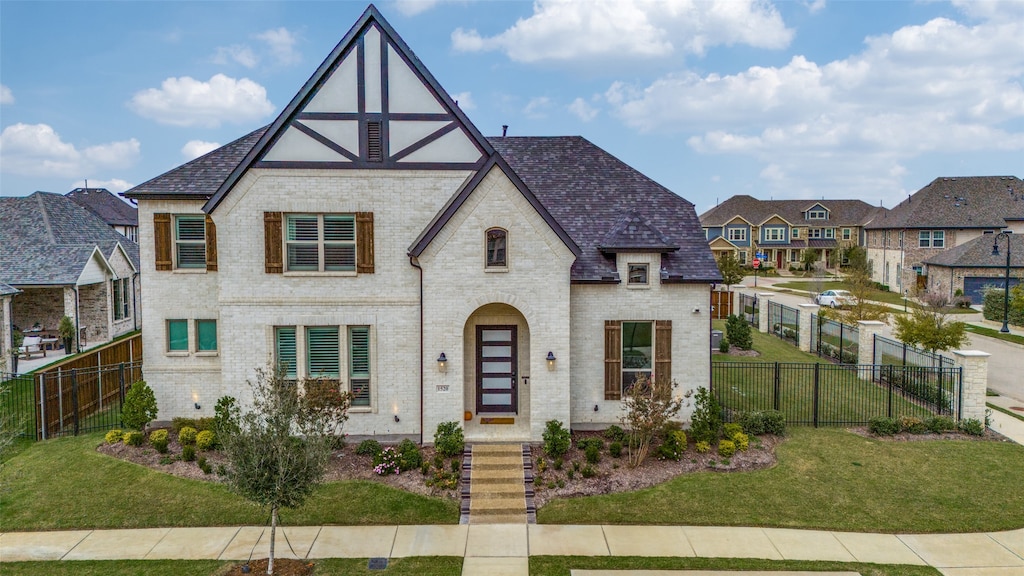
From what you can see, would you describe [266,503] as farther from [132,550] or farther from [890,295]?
[890,295]

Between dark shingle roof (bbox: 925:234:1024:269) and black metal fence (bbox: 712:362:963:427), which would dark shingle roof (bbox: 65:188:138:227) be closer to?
black metal fence (bbox: 712:362:963:427)

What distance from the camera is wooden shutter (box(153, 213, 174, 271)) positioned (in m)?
17.5

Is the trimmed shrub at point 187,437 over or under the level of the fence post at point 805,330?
under

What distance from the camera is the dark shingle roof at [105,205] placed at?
61219 mm

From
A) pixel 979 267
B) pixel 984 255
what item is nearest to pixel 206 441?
pixel 979 267

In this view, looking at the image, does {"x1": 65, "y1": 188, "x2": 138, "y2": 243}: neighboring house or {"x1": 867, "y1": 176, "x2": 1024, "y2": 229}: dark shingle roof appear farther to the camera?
{"x1": 65, "y1": 188, "x2": 138, "y2": 243}: neighboring house

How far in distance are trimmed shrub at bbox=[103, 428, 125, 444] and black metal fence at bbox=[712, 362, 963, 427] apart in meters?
16.9

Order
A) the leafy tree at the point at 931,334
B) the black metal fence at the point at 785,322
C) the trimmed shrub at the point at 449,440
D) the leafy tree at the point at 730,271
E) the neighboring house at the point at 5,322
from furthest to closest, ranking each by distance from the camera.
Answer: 1. the leafy tree at the point at 730,271
2. the black metal fence at the point at 785,322
3. the neighboring house at the point at 5,322
4. the leafy tree at the point at 931,334
5. the trimmed shrub at the point at 449,440

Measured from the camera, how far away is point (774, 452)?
1619 cm

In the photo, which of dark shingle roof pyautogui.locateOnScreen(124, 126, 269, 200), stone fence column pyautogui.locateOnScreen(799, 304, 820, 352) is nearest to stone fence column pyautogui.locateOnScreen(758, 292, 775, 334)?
stone fence column pyautogui.locateOnScreen(799, 304, 820, 352)

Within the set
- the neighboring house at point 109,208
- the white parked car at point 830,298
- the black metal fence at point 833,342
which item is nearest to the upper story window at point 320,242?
the black metal fence at point 833,342

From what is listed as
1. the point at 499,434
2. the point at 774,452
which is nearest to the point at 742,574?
the point at 774,452

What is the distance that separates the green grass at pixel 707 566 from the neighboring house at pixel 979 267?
154 feet

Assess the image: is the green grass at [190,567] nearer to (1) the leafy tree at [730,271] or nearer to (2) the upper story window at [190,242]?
(2) the upper story window at [190,242]
